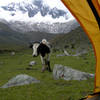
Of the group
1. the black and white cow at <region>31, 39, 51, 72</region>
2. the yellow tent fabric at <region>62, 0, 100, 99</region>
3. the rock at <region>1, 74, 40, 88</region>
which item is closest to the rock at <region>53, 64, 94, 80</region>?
the rock at <region>1, 74, 40, 88</region>

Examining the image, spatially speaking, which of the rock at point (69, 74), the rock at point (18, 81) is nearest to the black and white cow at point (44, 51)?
the rock at point (69, 74)

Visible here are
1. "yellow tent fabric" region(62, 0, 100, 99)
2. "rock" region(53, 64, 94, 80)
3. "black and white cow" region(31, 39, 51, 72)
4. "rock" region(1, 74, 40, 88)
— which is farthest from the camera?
"black and white cow" region(31, 39, 51, 72)

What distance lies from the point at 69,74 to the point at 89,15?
7.16m

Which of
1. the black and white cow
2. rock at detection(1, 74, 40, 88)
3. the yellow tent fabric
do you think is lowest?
rock at detection(1, 74, 40, 88)

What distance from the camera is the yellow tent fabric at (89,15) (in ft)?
21.5

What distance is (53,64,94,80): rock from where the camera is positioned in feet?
41.7

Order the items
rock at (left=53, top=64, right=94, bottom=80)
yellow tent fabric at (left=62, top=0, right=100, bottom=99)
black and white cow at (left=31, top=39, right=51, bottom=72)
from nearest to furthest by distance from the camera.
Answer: yellow tent fabric at (left=62, top=0, right=100, bottom=99) < rock at (left=53, top=64, right=94, bottom=80) < black and white cow at (left=31, top=39, right=51, bottom=72)

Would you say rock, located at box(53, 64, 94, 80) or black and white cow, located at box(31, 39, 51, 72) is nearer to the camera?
rock, located at box(53, 64, 94, 80)

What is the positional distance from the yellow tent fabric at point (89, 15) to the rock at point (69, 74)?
6.03m

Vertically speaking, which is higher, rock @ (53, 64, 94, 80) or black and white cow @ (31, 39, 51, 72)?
black and white cow @ (31, 39, 51, 72)

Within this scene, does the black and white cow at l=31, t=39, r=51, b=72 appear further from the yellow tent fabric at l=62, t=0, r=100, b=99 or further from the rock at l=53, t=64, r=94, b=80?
the yellow tent fabric at l=62, t=0, r=100, b=99

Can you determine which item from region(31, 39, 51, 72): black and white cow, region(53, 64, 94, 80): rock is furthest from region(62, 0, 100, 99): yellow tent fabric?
region(31, 39, 51, 72): black and white cow

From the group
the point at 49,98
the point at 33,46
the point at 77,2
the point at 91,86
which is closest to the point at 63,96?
the point at 49,98

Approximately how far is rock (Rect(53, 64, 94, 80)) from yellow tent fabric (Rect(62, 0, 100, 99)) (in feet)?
19.8
